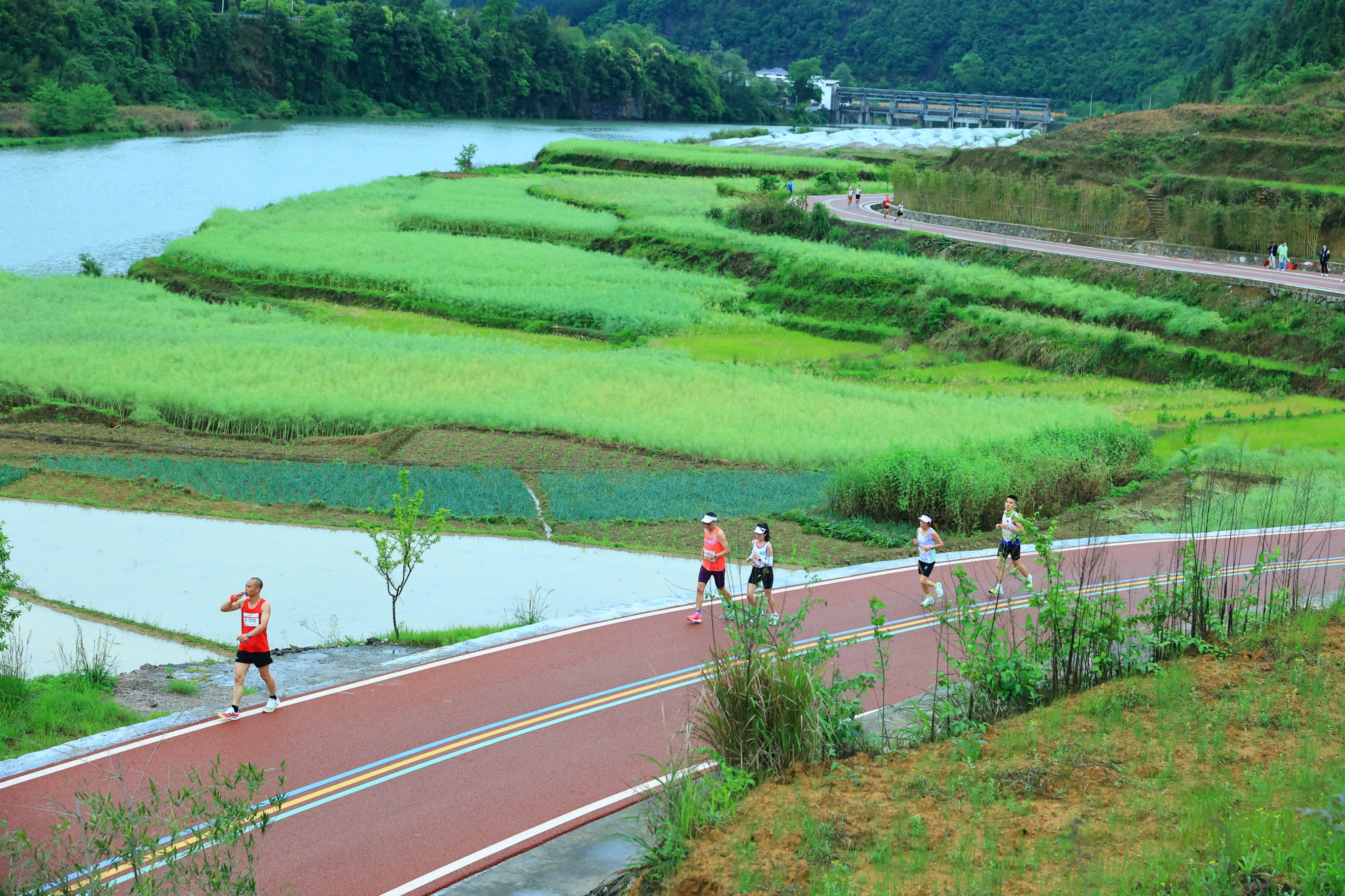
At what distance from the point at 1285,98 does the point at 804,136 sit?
64292 millimetres

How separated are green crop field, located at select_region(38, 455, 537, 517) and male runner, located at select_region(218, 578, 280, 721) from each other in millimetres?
9130

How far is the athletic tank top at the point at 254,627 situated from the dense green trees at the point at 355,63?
109 metres

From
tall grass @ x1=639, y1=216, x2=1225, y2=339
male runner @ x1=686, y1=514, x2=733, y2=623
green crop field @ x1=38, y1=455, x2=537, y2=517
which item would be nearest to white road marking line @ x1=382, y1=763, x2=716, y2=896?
male runner @ x1=686, y1=514, x2=733, y2=623

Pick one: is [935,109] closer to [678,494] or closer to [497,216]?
[497,216]

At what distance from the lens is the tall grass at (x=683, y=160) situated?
93.7 meters

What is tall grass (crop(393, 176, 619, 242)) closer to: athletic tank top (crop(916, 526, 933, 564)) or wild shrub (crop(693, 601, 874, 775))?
athletic tank top (crop(916, 526, 933, 564))

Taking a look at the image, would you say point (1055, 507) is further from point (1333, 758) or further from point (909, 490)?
point (1333, 758)

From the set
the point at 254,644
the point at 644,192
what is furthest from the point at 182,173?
the point at 254,644

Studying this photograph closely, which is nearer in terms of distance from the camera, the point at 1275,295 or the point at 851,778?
the point at 851,778

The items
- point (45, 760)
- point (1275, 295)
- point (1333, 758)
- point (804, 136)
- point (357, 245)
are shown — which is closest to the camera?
point (1333, 758)

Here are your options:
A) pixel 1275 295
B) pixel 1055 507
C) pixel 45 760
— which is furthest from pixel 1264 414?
pixel 45 760

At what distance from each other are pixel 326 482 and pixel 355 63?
145315 mm

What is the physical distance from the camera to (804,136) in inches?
4963

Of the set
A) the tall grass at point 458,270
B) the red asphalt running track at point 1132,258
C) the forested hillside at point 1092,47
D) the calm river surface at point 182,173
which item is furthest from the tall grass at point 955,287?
the forested hillside at point 1092,47
